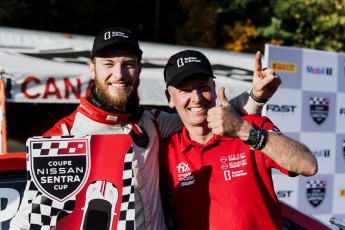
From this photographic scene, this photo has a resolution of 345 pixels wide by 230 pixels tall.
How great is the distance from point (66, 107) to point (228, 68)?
85.4 inches

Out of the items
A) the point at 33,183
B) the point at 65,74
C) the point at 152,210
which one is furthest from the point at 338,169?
the point at 33,183

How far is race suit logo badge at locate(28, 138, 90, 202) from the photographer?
2111mm

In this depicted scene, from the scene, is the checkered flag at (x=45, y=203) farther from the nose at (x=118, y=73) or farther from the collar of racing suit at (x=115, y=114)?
the nose at (x=118, y=73)

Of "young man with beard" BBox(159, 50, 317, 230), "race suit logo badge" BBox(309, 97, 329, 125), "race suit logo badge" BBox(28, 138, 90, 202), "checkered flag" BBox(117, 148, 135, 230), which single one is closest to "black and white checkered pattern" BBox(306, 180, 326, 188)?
"race suit logo badge" BBox(309, 97, 329, 125)

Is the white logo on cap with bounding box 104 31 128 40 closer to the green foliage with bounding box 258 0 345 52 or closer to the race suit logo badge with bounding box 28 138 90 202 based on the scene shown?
the race suit logo badge with bounding box 28 138 90 202

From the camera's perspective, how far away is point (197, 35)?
13.0 meters

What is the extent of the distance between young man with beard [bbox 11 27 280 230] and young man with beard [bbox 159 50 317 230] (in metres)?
0.12

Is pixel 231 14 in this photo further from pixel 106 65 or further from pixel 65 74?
pixel 106 65

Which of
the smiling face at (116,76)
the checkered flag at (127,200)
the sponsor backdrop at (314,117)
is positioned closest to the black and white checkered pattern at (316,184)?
the sponsor backdrop at (314,117)

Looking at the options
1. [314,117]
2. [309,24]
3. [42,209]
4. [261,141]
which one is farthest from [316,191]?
[309,24]

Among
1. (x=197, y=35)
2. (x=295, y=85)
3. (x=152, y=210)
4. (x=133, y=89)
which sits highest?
(x=197, y=35)

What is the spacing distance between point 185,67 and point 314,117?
3.39 m

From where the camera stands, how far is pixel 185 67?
2.47 metres

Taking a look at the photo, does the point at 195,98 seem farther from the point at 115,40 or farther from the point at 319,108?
the point at 319,108
